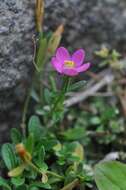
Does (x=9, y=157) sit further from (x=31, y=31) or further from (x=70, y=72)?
(x=31, y=31)

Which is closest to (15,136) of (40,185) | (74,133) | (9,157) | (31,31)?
(9,157)

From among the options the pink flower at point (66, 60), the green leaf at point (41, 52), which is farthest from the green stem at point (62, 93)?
the green leaf at point (41, 52)

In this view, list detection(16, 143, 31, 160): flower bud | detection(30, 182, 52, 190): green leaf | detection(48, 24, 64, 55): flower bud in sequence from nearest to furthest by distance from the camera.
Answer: detection(16, 143, 31, 160): flower bud → detection(30, 182, 52, 190): green leaf → detection(48, 24, 64, 55): flower bud

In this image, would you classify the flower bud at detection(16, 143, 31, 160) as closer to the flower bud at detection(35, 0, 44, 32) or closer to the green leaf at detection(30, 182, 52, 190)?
the green leaf at detection(30, 182, 52, 190)

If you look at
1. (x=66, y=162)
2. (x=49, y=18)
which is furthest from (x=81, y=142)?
(x=49, y=18)

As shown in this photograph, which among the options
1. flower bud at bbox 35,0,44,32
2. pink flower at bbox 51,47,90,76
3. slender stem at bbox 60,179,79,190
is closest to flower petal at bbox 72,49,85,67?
pink flower at bbox 51,47,90,76

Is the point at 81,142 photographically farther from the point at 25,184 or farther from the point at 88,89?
the point at 25,184

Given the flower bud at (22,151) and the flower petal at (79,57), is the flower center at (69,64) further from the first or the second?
the flower bud at (22,151)
